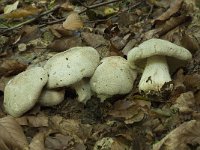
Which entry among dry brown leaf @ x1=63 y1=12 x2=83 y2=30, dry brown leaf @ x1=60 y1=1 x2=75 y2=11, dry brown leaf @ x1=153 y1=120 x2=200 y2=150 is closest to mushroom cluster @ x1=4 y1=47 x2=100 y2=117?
dry brown leaf @ x1=153 y1=120 x2=200 y2=150

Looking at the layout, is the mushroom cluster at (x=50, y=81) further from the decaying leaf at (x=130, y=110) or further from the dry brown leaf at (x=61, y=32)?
the dry brown leaf at (x=61, y=32)

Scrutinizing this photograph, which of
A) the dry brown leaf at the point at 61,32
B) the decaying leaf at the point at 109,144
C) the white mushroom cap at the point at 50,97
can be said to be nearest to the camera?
the decaying leaf at the point at 109,144

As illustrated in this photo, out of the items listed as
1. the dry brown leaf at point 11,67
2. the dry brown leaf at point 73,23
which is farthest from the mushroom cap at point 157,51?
the dry brown leaf at point 73,23

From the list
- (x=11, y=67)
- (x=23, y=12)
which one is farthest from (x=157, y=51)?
(x=23, y=12)

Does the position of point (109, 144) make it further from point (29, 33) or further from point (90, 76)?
point (29, 33)

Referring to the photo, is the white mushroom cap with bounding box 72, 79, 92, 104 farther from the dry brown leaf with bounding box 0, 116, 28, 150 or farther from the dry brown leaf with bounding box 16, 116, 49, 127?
the dry brown leaf with bounding box 0, 116, 28, 150

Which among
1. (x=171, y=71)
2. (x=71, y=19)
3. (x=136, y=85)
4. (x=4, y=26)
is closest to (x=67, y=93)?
(x=136, y=85)

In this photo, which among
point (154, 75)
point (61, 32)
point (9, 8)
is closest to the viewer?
point (154, 75)
